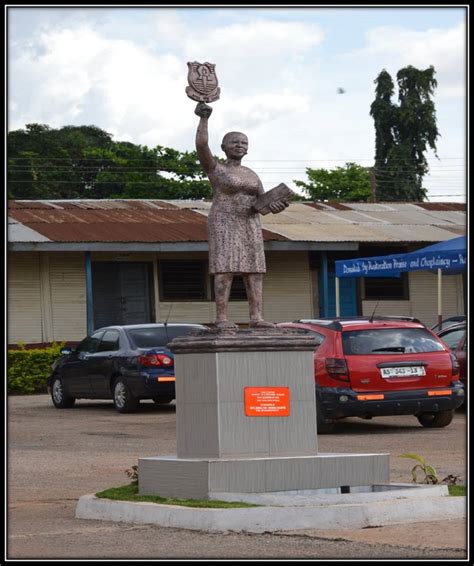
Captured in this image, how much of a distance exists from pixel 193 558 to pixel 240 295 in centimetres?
2671

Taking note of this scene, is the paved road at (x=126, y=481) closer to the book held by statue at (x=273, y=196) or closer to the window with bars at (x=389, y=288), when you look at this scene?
the book held by statue at (x=273, y=196)

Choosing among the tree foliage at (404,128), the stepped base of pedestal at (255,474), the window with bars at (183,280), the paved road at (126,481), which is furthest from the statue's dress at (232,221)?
the tree foliage at (404,128)

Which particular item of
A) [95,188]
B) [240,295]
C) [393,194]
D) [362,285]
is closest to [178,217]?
[240,295]

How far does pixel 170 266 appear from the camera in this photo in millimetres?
35375

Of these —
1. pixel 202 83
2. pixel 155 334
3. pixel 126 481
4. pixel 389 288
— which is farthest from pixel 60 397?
pixel 389 288

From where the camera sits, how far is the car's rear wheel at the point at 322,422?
18562mm

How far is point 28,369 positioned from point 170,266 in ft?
21.9

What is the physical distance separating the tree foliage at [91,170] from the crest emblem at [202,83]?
140 ft

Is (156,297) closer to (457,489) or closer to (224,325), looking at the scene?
(224,325)

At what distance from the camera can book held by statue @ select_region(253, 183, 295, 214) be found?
40.5 ft

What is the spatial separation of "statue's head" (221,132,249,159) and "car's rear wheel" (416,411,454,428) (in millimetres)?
7836

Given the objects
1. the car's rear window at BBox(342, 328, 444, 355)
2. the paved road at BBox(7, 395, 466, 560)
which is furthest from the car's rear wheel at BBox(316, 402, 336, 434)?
the car's rear window at BBox(342, 328, 444, 355)

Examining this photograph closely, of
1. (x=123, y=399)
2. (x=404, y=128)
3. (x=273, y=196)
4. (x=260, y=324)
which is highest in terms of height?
(x=404, y=128)

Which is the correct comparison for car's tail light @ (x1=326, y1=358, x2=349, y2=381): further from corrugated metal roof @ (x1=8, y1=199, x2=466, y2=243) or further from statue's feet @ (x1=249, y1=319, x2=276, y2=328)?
corrugated metal roof @ (x1=8, y1=199, x2=466, y2=243)
